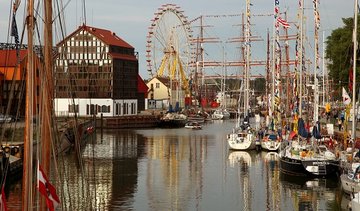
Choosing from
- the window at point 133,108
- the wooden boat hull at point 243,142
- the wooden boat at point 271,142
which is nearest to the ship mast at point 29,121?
the wooden boat at point 271,142

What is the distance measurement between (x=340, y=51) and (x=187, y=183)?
1640 inches

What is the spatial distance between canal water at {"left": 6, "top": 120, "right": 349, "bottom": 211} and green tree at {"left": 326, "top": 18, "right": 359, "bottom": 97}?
17.8 m

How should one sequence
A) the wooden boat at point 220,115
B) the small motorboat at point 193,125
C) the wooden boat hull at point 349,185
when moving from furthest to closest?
the wooden boat at point 220,115, the small motorboat at point 193,125, the wooden boat hull at point 349,185

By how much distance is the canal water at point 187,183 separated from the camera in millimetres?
39281

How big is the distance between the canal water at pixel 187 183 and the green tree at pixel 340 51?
17.8m

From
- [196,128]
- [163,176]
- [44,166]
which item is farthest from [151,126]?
[44,166]

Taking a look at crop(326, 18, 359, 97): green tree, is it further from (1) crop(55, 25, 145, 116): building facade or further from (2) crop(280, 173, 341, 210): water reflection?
(1) crop(55, 25, 145, 116): building facade

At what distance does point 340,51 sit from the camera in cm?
8394

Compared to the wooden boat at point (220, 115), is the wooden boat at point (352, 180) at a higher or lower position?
lower

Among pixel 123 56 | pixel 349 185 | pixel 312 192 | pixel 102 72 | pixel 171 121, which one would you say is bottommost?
pixel 312 192

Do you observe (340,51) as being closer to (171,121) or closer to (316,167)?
(316,167)

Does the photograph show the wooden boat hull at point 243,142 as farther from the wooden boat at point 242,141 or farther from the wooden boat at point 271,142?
the wooden boat at point 271,142

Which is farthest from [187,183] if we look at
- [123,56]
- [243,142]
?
[123,56]

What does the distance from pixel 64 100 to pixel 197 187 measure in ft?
260
